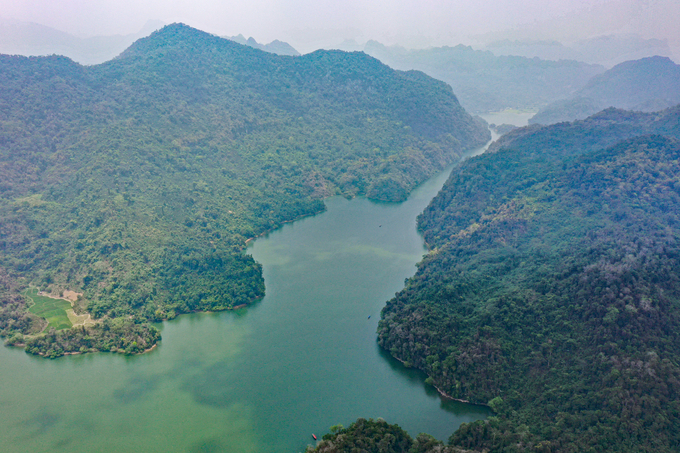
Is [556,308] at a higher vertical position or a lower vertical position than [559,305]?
lower


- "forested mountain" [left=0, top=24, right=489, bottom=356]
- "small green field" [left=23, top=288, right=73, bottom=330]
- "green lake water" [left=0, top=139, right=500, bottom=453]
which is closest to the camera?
"green lake water" [left=0, top=139, right=500, bottom=453]

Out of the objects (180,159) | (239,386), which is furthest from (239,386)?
(180,159)

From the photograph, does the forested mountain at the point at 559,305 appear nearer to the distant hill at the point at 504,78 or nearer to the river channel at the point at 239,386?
the river channel at the point at 239,386

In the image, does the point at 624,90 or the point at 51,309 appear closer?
the point at 51,309

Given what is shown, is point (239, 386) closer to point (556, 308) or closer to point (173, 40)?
point (556, 308)

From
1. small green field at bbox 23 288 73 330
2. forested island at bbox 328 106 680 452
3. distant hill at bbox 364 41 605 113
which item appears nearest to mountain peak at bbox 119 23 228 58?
small green field at bbox 23 288 73 330

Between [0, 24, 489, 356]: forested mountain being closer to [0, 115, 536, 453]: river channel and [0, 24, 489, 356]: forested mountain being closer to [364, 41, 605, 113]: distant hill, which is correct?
[0, 115, 536, 453]: river channel

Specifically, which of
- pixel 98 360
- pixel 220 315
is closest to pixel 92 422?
pixel 98 360
